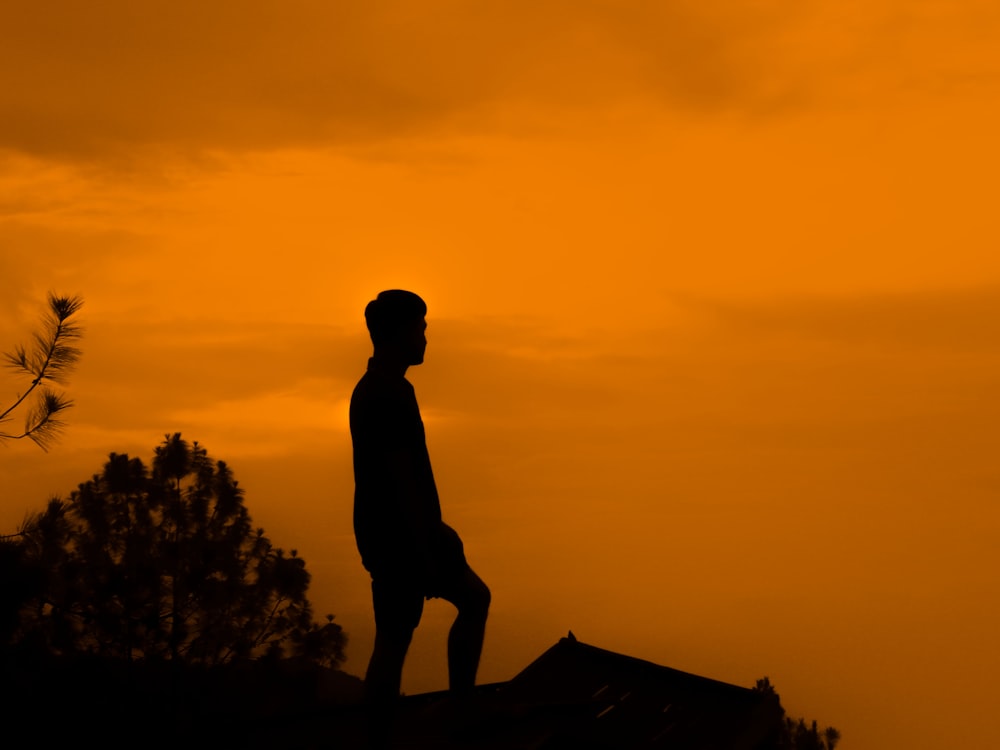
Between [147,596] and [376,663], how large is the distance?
960 cm

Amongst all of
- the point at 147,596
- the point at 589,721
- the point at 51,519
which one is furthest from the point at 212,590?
the point at 589,721

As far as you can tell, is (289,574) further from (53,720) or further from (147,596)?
(53,720)

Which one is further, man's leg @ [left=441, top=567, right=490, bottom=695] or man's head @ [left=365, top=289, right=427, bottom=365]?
man's leg @ [left=441, top=567, right=490, bottom=695]

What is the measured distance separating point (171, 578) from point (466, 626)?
10195 mm

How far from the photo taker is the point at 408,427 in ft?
17.4

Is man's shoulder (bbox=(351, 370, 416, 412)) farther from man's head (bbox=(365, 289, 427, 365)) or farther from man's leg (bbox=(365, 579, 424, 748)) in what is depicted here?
man's leg (bbox=(365, 579, 424, 748))

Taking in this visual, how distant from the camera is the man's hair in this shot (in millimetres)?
5297

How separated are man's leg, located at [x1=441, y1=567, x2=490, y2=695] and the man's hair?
1.19 m

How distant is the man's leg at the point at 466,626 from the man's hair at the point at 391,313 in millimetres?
1189

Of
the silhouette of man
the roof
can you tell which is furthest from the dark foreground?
the silhouette of man

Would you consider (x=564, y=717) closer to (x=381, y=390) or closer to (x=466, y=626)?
(x=466, y=626)

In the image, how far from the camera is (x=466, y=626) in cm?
554

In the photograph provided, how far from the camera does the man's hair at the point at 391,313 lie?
530 cm

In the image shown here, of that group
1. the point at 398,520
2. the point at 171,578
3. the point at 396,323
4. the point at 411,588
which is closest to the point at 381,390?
the point at 396,323
